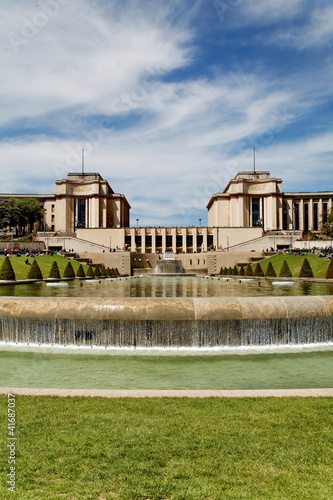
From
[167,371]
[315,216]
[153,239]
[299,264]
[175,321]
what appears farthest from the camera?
[315,216]

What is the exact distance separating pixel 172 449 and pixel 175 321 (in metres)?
7.30

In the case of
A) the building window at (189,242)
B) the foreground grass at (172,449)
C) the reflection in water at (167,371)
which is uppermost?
the building window at (189,242)

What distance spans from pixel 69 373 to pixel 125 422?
14.5 ft

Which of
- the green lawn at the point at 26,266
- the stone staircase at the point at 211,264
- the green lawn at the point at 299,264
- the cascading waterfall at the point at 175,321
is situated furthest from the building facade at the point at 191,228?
the cascading waterfall at the point at 175,321

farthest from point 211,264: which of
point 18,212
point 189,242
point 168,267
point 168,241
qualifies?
point 18,212

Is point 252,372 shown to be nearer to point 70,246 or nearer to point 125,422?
point 125,422

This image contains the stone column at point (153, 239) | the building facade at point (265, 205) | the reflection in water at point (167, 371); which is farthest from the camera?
the building facade at point (265, 205)

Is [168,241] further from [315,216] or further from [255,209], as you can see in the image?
[315,216]

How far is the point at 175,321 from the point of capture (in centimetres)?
1177

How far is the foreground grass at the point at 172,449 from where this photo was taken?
364 centimetres

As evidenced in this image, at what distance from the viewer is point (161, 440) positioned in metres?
4.74

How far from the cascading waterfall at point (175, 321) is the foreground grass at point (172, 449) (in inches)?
215

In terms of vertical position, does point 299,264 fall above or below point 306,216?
below

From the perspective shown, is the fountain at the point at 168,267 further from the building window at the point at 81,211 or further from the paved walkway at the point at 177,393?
the paved walkway at the point at 177,393
